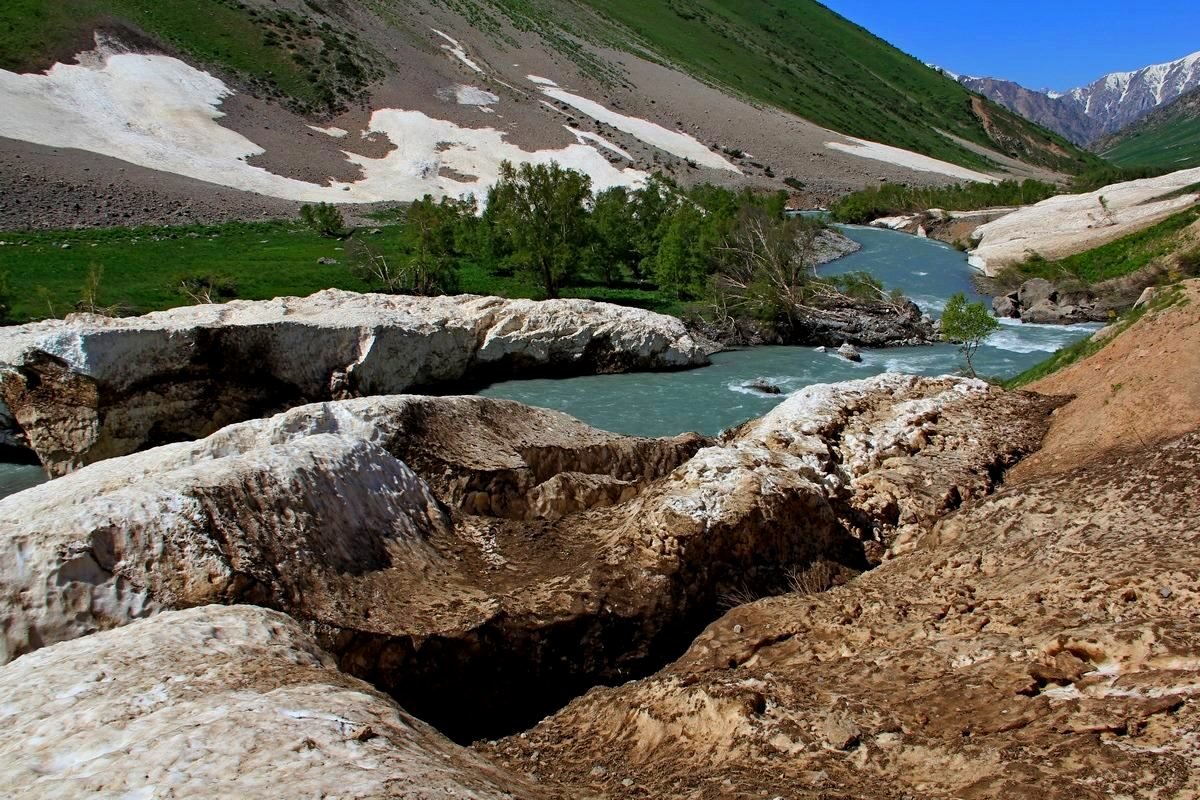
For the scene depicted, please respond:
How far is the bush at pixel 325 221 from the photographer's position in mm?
46125

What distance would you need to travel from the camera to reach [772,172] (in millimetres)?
87125

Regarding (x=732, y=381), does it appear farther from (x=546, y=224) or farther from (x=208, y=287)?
(x=208, y=287)

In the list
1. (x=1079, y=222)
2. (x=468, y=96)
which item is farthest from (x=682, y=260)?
(x=468, y=96)

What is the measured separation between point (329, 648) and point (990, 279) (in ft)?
125

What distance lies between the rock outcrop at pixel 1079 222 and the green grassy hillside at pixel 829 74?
72006 mm

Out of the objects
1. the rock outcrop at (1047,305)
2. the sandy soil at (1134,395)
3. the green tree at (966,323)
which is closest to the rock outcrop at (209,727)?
the sandy soil at (1134,395)

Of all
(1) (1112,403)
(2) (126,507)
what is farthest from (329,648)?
(1) (1112,403)

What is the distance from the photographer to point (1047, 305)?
102 ft

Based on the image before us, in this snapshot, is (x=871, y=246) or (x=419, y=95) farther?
(x=419, y=95)

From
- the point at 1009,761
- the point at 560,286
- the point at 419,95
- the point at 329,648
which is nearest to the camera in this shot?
the point at 1009,761

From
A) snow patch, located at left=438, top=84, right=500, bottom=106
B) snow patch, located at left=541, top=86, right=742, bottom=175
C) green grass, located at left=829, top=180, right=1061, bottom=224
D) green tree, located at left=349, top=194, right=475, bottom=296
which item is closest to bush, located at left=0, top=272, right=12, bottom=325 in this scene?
green tree, located at left=349, top=194, right=475, bottom=296

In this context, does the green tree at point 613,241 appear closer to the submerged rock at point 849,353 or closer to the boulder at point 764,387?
the submerged rock at point 849,353

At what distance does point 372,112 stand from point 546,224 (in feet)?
153

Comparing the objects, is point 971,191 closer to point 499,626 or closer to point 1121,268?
point 1121,268
